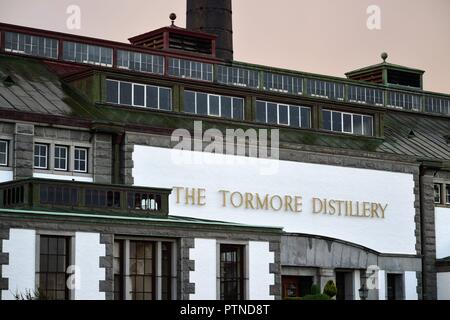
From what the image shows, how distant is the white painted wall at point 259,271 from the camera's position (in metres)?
48.3

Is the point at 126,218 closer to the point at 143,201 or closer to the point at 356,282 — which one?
the point at 143,201

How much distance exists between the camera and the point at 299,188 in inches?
2408

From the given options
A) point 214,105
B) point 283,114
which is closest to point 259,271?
point 214,105

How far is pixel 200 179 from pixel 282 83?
1562cm

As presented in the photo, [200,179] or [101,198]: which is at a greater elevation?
[200,179]

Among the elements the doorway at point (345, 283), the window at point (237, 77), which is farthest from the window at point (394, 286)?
the window at point (237, 77)

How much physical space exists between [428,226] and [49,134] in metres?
25.1

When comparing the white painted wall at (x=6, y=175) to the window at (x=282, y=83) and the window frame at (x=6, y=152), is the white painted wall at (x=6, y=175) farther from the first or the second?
the window at (x=282, y=83)

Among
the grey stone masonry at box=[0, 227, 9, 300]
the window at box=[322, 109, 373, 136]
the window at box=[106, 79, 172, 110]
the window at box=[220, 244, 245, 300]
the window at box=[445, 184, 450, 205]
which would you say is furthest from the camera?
the window at box=[445, 184, 450, 205]

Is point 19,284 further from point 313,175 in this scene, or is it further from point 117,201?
point 313,175

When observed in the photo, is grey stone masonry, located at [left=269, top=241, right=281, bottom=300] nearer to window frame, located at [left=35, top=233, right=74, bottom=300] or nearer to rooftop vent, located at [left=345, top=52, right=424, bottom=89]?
window frame, located at [left=35, top=233, right=74, bottom=300]

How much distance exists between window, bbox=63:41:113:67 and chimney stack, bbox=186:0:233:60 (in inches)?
617

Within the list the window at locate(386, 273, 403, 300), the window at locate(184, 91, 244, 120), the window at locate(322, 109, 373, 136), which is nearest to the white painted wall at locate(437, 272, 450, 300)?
the window at locate(386, 273, 403, 300)

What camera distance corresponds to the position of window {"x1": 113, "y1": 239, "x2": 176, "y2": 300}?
148 ft
